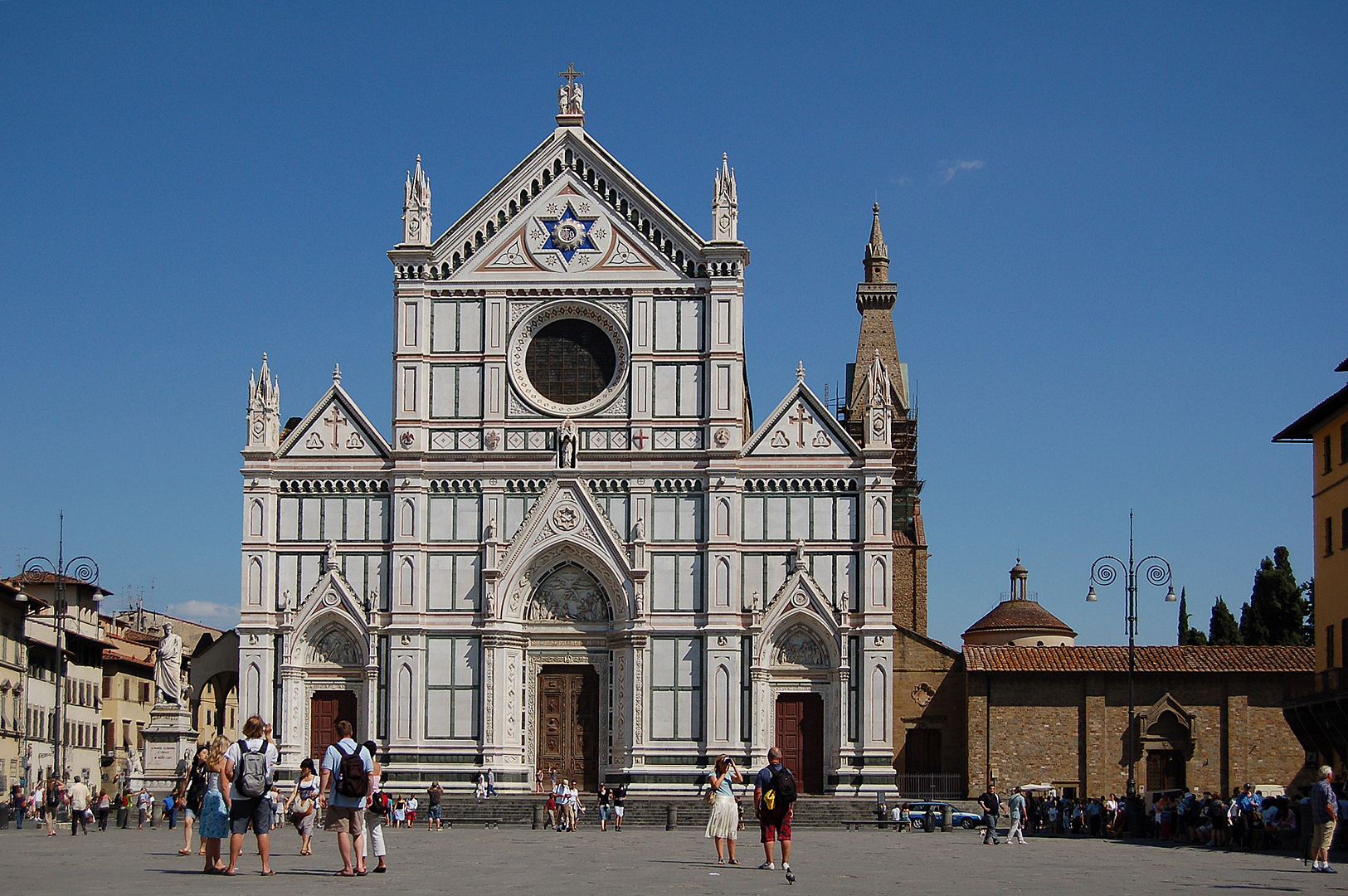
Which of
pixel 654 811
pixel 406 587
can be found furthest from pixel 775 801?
pixel 406 587

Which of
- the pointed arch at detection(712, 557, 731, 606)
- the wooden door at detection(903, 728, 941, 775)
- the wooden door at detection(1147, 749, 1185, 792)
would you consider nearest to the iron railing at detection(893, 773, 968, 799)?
the wooden door at detection(903, 728, 941, 775)

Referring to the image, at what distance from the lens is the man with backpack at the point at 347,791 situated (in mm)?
19469

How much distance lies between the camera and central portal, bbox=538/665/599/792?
46656 mm

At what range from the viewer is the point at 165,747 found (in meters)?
43.7

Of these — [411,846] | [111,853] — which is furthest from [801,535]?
[111,853]

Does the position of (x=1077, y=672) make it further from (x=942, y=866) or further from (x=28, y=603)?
(x=28, y=603)

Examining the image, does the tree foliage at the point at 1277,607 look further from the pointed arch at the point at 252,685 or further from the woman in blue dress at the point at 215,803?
the woman in blue dress at the point at 215,803

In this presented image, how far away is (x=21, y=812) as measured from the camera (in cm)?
4359

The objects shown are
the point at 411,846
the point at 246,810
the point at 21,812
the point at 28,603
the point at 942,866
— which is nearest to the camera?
the point at 246,810

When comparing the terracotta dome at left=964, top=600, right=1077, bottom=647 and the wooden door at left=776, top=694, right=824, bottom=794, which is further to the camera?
the terracotta dome at left=964, top=600, right=1077, bottom=647

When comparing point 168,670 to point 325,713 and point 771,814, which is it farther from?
point 771,814

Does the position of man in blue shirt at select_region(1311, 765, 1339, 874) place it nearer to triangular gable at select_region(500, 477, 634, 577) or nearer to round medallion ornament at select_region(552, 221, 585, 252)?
triangular gable at select_region(500, 477, 634, 577)

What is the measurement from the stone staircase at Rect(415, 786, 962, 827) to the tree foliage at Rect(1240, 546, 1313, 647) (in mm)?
23303

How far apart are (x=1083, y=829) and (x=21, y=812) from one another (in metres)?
27.9
